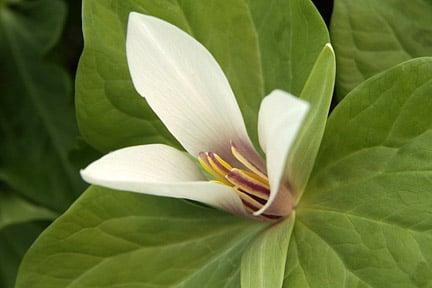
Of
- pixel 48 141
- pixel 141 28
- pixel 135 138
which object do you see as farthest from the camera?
pixel 48 141

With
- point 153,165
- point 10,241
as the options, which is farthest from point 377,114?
point 10,241

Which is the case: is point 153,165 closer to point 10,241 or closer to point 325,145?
point 325,145

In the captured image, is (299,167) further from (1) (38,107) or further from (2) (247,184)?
(1) (38,107)

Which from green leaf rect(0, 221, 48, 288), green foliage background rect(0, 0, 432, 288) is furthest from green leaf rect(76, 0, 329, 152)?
green leaf rect(0, 221, 48, 288)

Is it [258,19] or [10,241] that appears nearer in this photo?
[258,19]

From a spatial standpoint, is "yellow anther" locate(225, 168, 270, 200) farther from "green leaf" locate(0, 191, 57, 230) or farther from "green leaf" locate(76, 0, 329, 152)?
"green leaf" locate(0, 191, 57, 230)

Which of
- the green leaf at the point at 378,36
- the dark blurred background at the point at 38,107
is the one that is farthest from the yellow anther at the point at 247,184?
the dark blurred background at the point at 38,107
